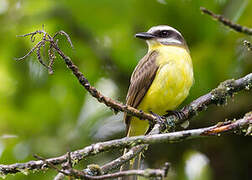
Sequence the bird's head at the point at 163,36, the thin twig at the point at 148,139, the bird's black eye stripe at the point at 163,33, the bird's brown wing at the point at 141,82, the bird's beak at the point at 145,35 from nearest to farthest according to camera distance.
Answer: the thin twig at the point at 148,139, the bird's brown wing at the point at 141,82, the bird's beak at the point at 145,35, the bird's head at the point at 163,36, the bird's black eye stripe at the point at 163,33

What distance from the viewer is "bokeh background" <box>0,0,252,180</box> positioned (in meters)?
4.96

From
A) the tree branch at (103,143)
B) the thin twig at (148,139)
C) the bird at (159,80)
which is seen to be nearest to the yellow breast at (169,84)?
the bird at (159,80)

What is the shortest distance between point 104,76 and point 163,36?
2.75 ft

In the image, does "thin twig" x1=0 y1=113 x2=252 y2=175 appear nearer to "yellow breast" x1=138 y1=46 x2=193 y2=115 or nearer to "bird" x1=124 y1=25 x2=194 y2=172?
"bird" x1=124 y1=25 x2=194 y2=172

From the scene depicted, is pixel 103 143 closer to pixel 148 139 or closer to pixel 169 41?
pixel 148 139

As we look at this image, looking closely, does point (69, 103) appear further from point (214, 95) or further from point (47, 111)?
point (214, 95)

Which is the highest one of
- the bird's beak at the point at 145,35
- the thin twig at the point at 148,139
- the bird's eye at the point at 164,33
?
the bird's eye at the point at 164,33

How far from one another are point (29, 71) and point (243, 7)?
2.49 metres

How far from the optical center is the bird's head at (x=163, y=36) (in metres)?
5.27

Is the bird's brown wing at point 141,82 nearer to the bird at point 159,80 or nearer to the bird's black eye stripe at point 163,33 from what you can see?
the bird at point 159,80

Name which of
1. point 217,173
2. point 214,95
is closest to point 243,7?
point 214,95

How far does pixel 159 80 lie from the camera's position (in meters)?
4.82

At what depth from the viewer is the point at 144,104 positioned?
497cm

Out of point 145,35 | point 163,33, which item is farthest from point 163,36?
point 145,35
